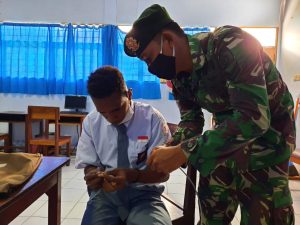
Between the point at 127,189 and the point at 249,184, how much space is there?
530 mm

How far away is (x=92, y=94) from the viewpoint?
4.02 feet

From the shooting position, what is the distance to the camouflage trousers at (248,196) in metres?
0.87

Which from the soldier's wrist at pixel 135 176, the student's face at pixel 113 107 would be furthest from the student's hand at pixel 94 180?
the student's face at pixel 113 107

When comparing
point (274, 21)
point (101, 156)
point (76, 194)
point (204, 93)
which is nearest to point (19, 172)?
point (101, 156)

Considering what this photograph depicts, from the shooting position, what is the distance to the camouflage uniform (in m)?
0.69

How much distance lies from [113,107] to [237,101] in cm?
66

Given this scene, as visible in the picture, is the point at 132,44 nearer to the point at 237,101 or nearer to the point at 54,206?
the point at 237,101

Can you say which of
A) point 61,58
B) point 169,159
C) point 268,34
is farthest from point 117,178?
point 268,34

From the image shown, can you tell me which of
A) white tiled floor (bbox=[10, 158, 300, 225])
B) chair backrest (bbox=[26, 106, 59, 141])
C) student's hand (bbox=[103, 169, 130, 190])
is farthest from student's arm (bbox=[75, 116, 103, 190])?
chair backrest (bbox=[26, 106, 59, 141])

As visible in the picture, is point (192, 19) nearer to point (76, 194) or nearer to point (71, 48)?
point (71, 48)

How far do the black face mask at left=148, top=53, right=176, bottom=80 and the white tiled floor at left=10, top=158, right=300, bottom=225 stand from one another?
114 centimetres

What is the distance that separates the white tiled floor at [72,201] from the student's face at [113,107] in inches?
37.3

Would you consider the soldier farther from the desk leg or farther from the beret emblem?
the desk leg

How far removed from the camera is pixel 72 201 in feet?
9.00
